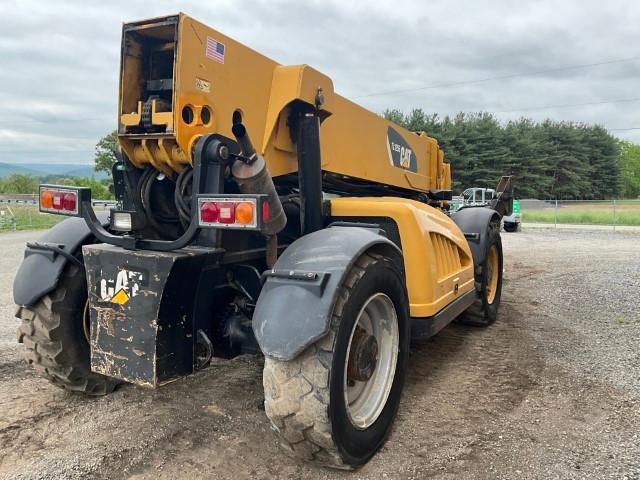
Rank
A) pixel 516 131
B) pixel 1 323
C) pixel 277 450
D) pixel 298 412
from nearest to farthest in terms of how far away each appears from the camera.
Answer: pixel 298 412, pixel 277 450, pixel 1 323, pixel 516 131

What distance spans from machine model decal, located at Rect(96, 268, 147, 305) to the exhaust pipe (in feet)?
2.26

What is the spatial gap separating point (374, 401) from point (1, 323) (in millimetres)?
4798

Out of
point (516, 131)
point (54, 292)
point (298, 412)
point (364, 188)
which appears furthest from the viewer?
point (516, 131)

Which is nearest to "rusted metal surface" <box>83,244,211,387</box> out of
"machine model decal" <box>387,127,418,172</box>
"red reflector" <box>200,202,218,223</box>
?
"red reflector" <box>200,202,218,223</box>

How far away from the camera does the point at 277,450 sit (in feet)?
10.0

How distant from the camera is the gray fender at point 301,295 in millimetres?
2494

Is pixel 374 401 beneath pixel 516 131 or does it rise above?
beneath

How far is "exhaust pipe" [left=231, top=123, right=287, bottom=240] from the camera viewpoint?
2.76 metres

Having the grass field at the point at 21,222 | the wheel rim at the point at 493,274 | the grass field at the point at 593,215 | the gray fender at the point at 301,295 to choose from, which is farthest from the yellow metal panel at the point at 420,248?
the grass field at the point at 593,215

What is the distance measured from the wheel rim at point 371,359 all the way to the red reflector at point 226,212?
865 mm

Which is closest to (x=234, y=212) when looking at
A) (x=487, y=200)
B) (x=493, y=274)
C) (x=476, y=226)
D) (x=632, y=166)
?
(x=476, y=226)

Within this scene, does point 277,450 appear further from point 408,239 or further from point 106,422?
point 408,239

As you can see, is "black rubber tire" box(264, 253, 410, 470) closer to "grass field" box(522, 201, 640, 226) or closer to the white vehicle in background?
the white vehicle in background

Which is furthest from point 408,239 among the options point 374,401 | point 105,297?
point 105,297
